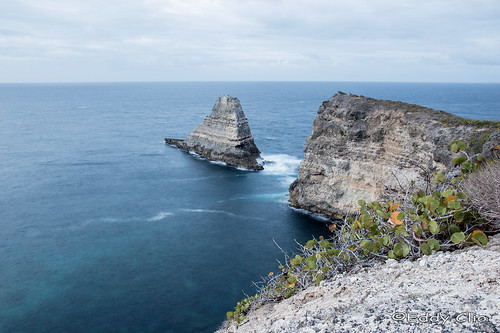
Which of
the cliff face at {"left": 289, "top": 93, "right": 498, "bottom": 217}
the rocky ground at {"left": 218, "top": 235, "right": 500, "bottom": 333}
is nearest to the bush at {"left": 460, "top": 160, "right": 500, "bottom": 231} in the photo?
the rocky ground at {"left": 218, "top": 235, "right": 500, "bottom": 333}

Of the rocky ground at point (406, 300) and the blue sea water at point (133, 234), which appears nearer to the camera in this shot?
the rocky ground at point (406, 300)

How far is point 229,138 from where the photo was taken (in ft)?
241

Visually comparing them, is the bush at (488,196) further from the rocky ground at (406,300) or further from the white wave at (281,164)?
the white wave at (281,164)

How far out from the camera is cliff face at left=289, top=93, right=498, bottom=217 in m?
36.7

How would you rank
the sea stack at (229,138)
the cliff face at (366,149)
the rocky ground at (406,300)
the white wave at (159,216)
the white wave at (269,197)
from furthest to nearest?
the sea stack at (229,138)
the white wave at (269,197)
the white wave at (159,216)
the cliff face at (366,149)
the rocky ground at (406,300)

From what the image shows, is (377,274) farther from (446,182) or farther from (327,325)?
(446,182)

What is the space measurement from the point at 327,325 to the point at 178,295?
24645 mm

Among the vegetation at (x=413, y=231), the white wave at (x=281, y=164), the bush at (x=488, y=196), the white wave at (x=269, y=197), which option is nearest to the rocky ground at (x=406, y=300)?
the vegetation at (x=413, y=231)

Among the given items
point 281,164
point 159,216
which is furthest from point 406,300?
point 281,164

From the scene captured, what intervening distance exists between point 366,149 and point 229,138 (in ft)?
116

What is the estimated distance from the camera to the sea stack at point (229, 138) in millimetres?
71750

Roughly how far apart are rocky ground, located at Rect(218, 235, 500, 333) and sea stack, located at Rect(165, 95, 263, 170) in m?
59.0

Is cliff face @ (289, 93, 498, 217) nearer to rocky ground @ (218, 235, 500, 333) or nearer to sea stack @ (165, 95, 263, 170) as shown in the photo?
sea stack @ (165, 95, 263, 170)

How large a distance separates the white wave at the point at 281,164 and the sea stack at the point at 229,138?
2049mm
